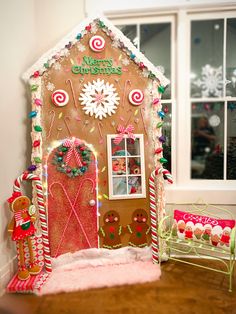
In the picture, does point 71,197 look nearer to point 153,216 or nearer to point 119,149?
point 119,149

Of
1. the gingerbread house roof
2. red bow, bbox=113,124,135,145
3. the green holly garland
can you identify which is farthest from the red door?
the gingerbread house roof

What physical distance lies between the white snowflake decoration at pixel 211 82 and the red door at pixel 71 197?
4.42ft

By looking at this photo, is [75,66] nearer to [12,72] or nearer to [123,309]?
[12,72]

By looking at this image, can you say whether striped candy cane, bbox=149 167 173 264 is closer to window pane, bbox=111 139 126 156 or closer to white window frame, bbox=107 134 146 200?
white window frame, bbox=107 134 146 200

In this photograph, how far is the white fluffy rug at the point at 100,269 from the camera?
7.82 feet

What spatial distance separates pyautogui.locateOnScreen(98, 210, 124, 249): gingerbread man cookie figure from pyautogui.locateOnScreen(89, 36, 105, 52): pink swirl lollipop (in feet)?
4.78

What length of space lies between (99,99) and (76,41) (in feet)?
1.75

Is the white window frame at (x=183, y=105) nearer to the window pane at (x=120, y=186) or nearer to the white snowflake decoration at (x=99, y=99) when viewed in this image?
the window pane at (x=120, y=186)

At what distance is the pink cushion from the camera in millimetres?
2449

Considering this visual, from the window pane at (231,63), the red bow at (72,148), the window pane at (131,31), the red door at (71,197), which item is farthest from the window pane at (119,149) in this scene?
the window pane at (231,63)

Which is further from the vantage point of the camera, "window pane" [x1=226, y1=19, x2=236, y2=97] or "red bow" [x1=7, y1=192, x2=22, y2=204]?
"window pane" [x1=226, y1=19, x2=236, y2=97]

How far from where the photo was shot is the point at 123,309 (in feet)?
6.88

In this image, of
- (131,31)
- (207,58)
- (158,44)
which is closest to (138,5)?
(131,31)

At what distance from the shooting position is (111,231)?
2711mm
